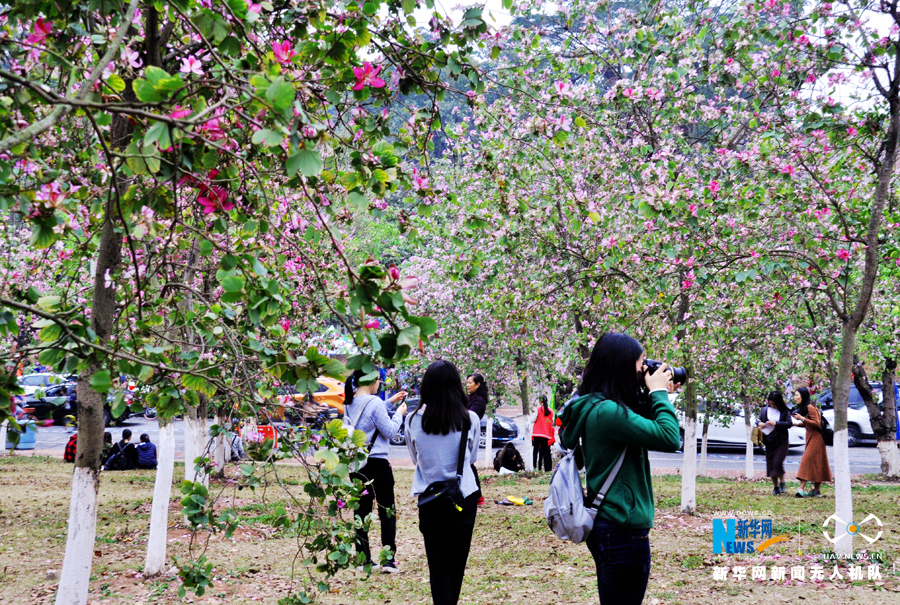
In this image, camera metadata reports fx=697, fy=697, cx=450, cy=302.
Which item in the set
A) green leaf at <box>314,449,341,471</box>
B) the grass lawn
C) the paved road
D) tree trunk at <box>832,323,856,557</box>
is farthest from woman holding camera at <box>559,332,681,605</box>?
the paved road

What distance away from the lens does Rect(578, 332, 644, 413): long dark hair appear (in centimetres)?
310

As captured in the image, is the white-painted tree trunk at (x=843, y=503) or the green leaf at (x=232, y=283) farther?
the white-painted tree trunk at (x=843, y=503)

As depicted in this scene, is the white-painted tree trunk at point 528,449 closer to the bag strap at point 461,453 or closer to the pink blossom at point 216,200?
the bag strap at point 461,453

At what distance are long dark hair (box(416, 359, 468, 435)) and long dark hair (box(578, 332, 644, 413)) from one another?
4.89 ft

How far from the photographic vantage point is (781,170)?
21.5 feet

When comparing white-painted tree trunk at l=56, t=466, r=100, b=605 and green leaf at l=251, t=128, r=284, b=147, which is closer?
green leaf at l=251, t=128, r=284, b=147

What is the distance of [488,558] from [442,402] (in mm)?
3482

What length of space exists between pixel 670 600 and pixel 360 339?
175 inches

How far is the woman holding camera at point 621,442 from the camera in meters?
2.96

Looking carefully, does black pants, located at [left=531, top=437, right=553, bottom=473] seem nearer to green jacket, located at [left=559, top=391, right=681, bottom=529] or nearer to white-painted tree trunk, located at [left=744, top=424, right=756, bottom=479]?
white-painted tree trunk, located at [left=744, top=424, right=756, bottom=479]

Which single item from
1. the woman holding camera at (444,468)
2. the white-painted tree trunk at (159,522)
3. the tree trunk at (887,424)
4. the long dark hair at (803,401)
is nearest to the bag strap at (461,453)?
the woman holding camera at (444,468)

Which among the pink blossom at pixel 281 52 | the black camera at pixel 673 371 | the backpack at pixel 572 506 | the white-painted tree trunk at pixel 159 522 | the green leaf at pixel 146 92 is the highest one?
the pink blossom at pixel 281 52

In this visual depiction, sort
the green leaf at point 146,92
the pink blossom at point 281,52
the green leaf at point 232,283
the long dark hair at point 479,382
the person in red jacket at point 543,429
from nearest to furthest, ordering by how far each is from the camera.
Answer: the green leaf at point 146,92, the green leaf at point 232,283, the pink blossom at point 281,52, the long dark hair at point 479,382, the person in red jacket at point 543,429

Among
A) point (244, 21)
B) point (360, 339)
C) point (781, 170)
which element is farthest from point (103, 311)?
point (781, 170)
